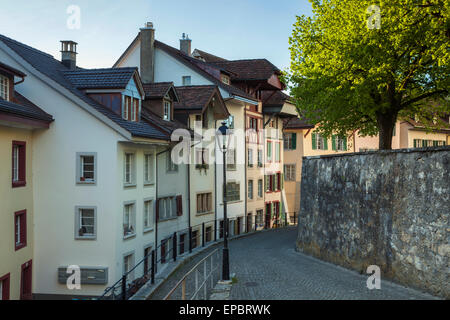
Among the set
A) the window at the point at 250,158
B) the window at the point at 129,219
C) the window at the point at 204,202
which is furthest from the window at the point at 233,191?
the window at the point at 129,219

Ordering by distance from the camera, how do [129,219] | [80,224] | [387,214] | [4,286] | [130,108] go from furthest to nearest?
[130,108] < [129,219] < [80,224] < [4,286] < [387,214]

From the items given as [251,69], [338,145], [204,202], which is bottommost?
[204,202]

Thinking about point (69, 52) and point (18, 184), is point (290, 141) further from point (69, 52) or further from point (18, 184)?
point (18, 184)

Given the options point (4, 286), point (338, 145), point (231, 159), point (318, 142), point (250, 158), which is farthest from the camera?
point (338, 145)

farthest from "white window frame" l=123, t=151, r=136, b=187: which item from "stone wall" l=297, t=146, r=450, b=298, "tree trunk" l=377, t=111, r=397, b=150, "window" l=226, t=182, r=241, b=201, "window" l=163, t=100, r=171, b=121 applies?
"window" l=226, t=182, r=241, b=201

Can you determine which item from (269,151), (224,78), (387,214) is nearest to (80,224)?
(387,214)

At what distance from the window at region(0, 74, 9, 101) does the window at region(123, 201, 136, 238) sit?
23.5 feet

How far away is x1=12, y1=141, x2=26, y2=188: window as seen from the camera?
23034 millimetres

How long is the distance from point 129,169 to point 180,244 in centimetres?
628

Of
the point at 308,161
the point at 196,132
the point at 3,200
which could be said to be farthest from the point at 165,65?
the point at 3,200

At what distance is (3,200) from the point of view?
21.1m

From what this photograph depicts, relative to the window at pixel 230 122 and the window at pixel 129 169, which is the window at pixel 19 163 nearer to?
the window at pixel 129 169

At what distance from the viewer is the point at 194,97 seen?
110 ft

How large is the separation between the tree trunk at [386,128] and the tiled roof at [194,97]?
10841 millimetres
